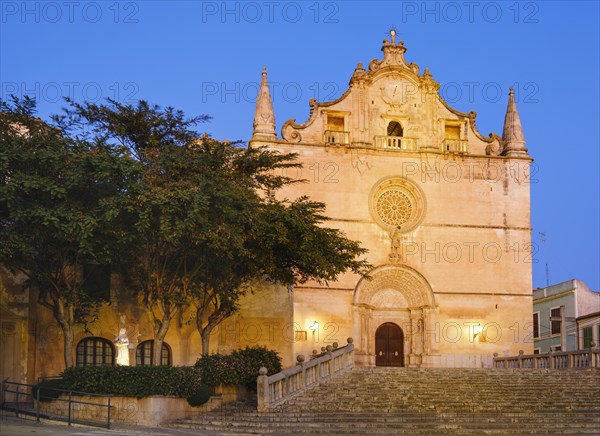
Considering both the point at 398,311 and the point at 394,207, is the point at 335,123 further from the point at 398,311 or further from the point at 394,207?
the point at 398,311

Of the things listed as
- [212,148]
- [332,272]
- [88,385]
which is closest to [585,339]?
[332,272]

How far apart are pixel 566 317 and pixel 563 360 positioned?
17914mm

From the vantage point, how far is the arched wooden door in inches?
1705

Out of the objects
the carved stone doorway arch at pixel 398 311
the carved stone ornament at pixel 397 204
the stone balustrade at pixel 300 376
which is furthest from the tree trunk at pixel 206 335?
the carved stone ornament at pixel 397 204

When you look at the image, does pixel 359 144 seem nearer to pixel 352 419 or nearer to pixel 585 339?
pixel 585 339

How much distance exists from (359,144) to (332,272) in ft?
41.8


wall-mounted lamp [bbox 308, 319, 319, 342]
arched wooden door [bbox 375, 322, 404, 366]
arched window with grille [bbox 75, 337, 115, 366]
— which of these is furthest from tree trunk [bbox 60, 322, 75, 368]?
arched wooden door [bbox 375, 322, 404, 366]

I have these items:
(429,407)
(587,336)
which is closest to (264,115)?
(429,407)

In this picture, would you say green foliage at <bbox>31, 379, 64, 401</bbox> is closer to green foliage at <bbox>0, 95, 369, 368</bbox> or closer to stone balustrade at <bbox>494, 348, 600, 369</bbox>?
green foliage at <bbox>0, 95, 369, 368</bbox>

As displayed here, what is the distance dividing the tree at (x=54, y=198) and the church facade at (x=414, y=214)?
14.5 metres

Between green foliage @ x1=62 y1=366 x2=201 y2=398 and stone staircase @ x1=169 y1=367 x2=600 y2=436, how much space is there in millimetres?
1044

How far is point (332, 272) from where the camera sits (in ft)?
103

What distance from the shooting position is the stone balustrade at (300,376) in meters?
26.8

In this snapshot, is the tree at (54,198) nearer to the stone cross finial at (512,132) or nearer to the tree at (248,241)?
the tree at (248,241)
